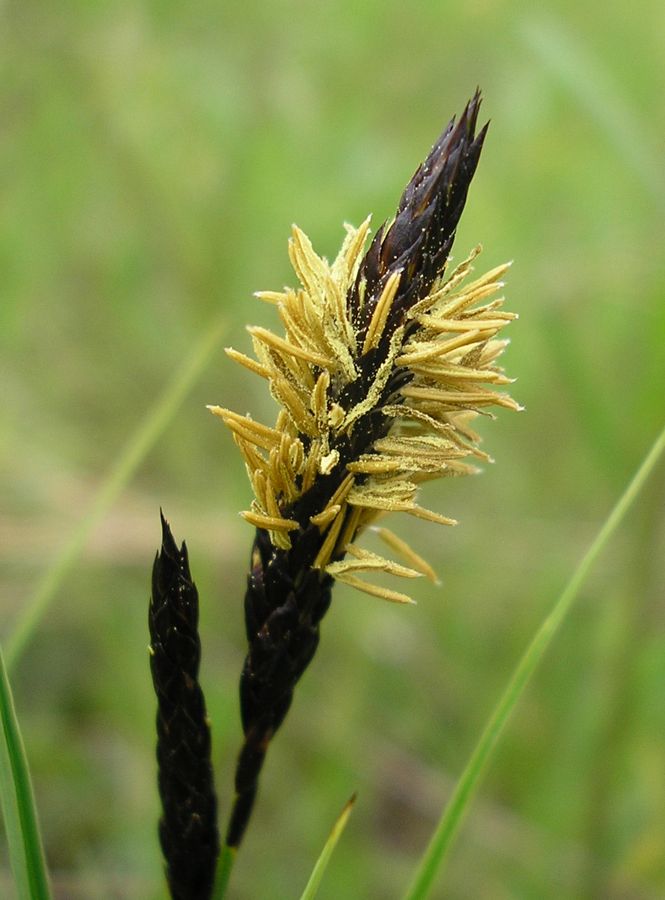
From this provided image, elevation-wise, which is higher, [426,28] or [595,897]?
[426,28]

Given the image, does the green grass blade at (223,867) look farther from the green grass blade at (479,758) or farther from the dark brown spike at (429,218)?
the dark brown spike at (429,218)

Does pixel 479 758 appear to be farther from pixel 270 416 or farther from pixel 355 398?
pixel 270 416

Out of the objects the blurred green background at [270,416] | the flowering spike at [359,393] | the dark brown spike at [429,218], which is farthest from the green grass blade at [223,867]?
the blurred green background at [270,416]

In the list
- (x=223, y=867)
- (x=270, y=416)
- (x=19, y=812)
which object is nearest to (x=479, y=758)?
(x=223, y=867)

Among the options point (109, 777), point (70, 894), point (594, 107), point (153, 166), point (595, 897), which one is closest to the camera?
point (594, 107)

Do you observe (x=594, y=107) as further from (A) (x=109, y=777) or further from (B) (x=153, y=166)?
(A) (x=109, y=777)

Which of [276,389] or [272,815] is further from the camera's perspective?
[272,815]

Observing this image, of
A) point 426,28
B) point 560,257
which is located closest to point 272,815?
point 560,257

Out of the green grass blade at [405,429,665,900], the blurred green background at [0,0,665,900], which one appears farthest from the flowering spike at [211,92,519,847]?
the blurred green background at [0,0,665,900]
